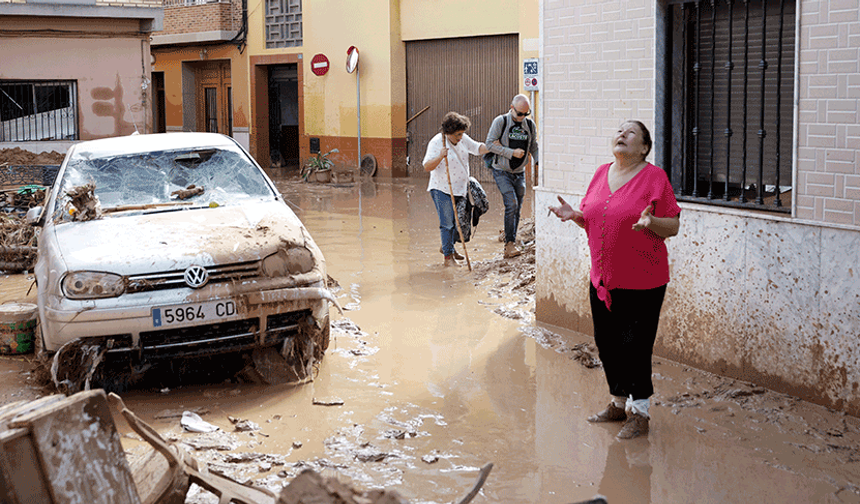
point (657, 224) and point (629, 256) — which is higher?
point (657, 224)

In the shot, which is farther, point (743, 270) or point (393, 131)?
point (393, 131)

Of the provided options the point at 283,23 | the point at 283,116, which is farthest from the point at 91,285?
the point at 283,116

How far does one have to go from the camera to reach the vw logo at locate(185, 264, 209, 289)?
18.4 feet

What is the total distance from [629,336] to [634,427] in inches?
20.6

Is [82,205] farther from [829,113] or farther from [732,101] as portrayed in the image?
[829,113]

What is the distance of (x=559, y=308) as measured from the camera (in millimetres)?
7570

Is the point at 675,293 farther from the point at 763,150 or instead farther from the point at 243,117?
the point at 243,117

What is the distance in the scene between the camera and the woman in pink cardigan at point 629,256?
4816 millimetres

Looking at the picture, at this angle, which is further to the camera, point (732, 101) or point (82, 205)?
point (82, 205)

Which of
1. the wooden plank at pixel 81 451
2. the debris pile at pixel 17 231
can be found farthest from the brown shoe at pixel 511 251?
the wooden plank at pixel 81 451

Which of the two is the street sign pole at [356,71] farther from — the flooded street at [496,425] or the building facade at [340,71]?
the flooded street at [496,425]

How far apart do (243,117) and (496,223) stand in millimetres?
15989

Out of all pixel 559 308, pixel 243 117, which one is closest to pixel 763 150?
pixel 559 308

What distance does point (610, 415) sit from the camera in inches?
209
